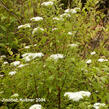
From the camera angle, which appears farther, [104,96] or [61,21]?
[61,21]

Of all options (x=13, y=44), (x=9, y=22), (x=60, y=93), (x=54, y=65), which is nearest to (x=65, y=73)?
(x=54, y=65)

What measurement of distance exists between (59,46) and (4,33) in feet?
7.99

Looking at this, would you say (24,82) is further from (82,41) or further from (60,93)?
(82,41)

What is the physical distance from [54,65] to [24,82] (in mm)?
531

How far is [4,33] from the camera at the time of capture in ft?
14.2

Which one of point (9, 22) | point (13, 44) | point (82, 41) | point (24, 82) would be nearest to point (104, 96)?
point (24, 82)

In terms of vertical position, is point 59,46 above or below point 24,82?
above

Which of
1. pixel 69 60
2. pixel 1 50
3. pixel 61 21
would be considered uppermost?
pixel 61 21

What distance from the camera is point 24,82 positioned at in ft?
6.77

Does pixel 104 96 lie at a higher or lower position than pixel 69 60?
lower

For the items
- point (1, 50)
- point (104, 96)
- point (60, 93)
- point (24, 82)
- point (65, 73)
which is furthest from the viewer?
point (1, 50)

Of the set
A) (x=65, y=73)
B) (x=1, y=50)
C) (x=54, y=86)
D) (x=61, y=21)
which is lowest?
(x=1, y=50)

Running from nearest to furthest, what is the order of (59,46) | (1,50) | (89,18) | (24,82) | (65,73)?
(65,73) < (24,82) < (59,46) < (89,18) < (1,50)

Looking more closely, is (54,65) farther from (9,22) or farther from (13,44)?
(9,22)
